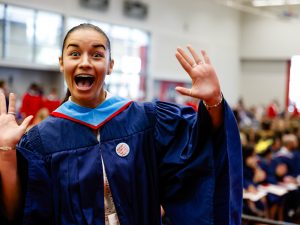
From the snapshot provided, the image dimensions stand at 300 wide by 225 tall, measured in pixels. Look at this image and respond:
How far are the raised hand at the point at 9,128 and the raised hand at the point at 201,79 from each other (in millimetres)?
695

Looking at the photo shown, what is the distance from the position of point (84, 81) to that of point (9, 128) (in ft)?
1.29

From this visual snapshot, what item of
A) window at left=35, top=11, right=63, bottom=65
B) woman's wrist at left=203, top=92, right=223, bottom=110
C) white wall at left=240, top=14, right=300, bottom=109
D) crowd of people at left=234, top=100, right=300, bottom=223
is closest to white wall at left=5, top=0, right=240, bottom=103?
window at left=35, top=11, right=63, bottom=65

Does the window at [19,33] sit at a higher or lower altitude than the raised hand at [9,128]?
higher

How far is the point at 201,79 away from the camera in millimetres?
1890

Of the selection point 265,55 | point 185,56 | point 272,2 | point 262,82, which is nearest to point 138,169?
point 185,56

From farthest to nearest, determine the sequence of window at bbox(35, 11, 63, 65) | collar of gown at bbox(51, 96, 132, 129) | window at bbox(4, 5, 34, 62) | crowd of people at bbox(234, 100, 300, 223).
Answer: window at bbox(35, 11, 63, 65), window at bbox(4, 5, 34, 62), crowd of people at bbox(234, 100, 300, 223), collar of gown at bbox(51, 96, 132, 129)

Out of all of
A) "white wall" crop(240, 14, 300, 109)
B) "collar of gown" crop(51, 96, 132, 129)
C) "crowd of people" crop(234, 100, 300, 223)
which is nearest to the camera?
"collar of gown" crop(51, 96, 132, 129)

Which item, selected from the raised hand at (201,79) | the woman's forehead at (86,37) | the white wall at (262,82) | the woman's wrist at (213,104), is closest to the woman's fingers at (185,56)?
the raised hand at (201,79)

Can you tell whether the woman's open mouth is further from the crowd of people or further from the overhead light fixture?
the overhead light fixture

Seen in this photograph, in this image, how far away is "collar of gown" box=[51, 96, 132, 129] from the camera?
6.48 ft

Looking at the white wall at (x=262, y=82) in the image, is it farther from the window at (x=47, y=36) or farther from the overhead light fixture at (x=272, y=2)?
the window at (x=47, y=36)

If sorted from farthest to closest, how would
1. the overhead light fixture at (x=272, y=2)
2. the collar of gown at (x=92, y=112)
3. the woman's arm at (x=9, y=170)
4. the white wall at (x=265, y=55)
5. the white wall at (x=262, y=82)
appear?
the white wall at (x=262, y=82) < the white wall at (x=265, y=55) < the overhead light fixture at (x=272, y=2) < the collar of gown at (x=92, y=112) < the woman's arm at (x=9, y=170)

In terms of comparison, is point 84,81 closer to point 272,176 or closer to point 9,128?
point 9,128

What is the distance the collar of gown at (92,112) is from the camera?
6.48 feet
